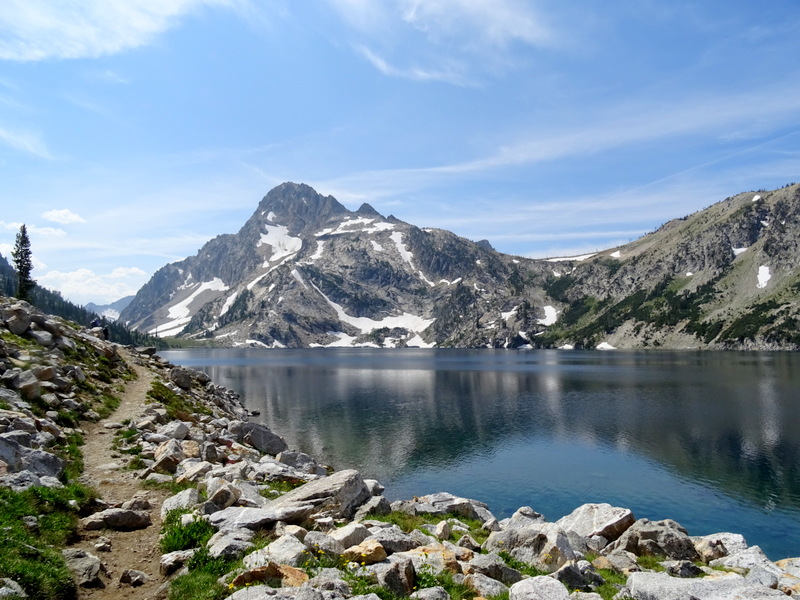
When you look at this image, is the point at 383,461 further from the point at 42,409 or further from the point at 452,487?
the point at 42,409

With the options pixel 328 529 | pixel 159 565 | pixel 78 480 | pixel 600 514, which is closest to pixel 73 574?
pixel 159 565

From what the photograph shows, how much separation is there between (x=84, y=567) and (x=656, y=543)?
22.9 meters

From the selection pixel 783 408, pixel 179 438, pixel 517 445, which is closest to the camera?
pixel 179 438

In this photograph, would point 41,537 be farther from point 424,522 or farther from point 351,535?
point 424,522

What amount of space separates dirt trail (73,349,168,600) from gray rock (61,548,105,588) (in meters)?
0.18

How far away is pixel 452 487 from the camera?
45.2 metres

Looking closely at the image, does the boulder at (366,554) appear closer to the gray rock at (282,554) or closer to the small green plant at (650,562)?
the gray rock at (282,554)

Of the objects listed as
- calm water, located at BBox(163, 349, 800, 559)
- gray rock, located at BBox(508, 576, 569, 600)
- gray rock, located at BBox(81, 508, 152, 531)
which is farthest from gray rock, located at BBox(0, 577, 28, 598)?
calm water, located at BBox(163, 349, 800, 559)

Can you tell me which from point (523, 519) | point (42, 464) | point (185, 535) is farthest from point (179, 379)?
point (185, 535)

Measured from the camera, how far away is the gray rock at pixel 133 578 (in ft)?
38.7

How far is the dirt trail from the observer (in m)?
11.6

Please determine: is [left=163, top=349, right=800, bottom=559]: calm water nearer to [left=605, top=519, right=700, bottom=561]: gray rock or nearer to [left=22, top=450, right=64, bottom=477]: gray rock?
[left=605, top=519, right=700, bottom=561]: gray rock

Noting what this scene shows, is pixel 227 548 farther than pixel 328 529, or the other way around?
pixel 328 529

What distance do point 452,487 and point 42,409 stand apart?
33.2 meters
